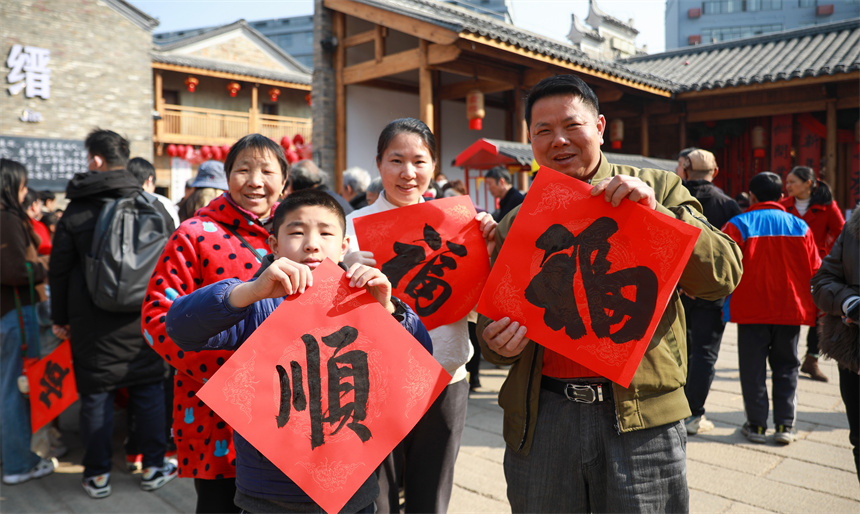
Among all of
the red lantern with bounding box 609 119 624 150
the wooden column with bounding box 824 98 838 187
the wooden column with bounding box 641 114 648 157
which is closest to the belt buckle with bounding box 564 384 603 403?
the wooden column with bounding box 824 98 838 187

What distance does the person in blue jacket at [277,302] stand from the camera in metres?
1.38

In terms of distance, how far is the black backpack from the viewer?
3035 millimetres

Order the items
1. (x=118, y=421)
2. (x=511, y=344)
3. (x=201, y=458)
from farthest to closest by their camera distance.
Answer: (x=118, y=421) < (x=201, y=458) < (x=511, y=344)

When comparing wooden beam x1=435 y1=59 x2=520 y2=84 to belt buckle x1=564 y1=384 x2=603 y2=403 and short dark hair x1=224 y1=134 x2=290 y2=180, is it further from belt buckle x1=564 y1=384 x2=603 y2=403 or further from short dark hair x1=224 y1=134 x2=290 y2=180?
belt buckle x1=564 y1=384 x2=603 y2=403

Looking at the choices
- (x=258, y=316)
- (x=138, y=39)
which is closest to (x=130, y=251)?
(x=258, y=316)

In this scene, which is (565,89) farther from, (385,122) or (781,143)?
(781,143)

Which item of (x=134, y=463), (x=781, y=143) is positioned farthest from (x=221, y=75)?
(x=134, y=463)

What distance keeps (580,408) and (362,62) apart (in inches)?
349

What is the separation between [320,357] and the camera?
145 centimetres

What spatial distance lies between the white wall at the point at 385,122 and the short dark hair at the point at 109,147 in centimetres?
549

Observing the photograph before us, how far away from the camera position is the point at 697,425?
12.8 feet

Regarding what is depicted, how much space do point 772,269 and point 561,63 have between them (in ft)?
15.9

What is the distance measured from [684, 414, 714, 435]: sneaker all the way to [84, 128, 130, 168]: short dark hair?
4.16 metres

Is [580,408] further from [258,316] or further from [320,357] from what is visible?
[258,316]
